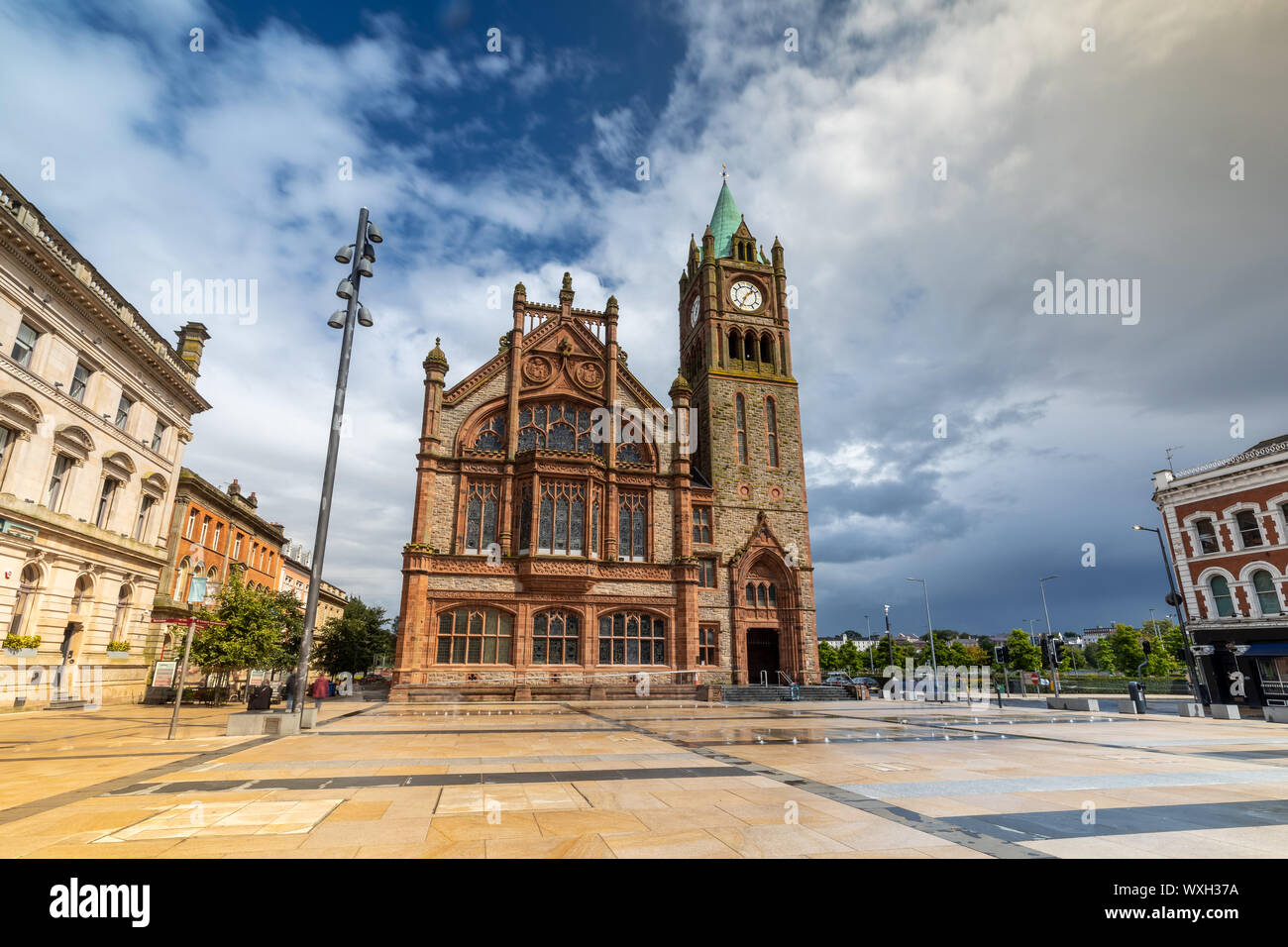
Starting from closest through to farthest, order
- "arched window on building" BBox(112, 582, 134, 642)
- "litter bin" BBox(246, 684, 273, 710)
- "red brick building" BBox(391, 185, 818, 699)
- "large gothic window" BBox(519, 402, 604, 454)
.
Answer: "litter bin" BBox(246, 684, 273, 710), "arched window on building" BBox(112, 582, 134, 642), "red brick building" BBox(391, 185, 818, 699), "large gothic window" BBox(519, 402, 604, 454)

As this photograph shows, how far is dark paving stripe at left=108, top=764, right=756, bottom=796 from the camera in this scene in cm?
866

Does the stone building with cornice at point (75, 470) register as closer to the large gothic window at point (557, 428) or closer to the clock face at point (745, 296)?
the large gothic window at point (557, 428)

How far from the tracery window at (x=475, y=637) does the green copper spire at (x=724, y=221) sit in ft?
110

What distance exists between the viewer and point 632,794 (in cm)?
839

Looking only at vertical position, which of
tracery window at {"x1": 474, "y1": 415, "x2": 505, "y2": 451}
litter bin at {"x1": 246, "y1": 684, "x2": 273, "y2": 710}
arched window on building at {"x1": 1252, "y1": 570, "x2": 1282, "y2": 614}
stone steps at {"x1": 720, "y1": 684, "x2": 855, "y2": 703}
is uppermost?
tracery window at {"x1": 474, "y1": 415, "x2": 505, "y2": 451}

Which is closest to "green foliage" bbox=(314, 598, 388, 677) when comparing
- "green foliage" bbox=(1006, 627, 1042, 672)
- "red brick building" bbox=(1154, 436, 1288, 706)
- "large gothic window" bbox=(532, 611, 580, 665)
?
"large gothic window" bbox=(532, 611, 580, 665)

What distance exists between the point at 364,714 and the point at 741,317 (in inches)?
1418

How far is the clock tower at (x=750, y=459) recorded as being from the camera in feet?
129

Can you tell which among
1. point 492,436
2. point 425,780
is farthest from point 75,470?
→ point 425,780

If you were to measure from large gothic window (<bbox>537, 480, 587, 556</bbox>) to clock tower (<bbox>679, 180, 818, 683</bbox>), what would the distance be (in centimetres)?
814

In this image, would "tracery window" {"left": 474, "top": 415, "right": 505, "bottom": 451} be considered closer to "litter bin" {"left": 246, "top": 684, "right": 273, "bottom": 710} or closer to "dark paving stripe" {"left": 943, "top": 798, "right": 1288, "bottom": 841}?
"litter bin" {"left": 246, "top": 684, "right": 273, "bottom": 710}

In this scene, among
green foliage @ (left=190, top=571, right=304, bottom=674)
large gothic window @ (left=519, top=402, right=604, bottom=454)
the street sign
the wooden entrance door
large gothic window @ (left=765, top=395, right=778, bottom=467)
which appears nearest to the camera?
green foliage @ (left=190, top=571, right=304, bottom=674)
